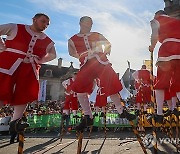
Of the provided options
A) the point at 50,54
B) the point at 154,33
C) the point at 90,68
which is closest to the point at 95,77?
the point at 90,68

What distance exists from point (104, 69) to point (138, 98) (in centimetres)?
710

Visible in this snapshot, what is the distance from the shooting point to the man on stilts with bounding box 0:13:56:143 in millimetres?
3883

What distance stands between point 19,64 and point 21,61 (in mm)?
58

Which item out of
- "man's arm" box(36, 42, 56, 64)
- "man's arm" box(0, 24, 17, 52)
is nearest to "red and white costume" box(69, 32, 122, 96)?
"man's arm" box(36, 42, 56, 64)

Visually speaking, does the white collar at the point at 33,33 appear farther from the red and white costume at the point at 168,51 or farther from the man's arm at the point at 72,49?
the red and white costume at the point at 168,51

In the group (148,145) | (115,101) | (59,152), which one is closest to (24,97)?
(115,101)

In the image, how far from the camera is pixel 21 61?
3996 millimetres

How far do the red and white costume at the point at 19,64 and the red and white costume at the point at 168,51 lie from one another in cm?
204

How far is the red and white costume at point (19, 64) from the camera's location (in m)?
3.88

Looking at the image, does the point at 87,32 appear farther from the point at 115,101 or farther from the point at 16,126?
the point at 16,126

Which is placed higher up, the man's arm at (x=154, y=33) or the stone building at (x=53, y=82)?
the stone building at (x=53, y=82)

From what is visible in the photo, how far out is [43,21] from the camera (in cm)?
420

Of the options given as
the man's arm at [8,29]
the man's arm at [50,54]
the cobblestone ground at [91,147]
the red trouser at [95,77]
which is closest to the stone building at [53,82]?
the cobblestone ground at [91,147]

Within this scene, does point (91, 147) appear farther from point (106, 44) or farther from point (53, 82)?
point (53, 82)
